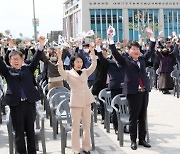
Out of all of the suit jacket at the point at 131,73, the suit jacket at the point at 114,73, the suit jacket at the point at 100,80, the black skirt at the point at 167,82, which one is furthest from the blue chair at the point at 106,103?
the black skirt at the point at 167,82

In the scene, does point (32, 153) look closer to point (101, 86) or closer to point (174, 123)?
point (101, 86)

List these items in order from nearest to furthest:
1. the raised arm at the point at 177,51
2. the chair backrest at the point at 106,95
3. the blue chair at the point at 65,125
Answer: the blue chair at the point at 65,125, the chair backrest at the point at 106,95, the raised arm at the point at 177,51

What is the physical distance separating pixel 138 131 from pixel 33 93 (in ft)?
6.63

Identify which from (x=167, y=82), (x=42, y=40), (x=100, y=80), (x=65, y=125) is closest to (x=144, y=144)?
(x=65, y=125)

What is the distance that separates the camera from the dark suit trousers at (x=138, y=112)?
18.3 feet

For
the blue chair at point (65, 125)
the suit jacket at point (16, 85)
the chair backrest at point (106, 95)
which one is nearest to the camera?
the suit jacket at point (16, 85)

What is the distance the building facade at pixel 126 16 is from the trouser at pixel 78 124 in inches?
2647

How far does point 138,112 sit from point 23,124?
1887mm

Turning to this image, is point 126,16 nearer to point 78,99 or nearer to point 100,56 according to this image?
point 100,56

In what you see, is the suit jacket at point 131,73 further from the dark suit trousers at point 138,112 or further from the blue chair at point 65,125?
the blue chair at point 65,125

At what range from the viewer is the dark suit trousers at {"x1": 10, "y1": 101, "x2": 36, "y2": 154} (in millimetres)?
4816

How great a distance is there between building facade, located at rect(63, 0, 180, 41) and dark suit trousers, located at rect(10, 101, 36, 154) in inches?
2662

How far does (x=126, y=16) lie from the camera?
244 feet

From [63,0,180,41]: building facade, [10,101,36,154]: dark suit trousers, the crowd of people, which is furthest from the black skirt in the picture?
[63,0,180,41]: building facade
